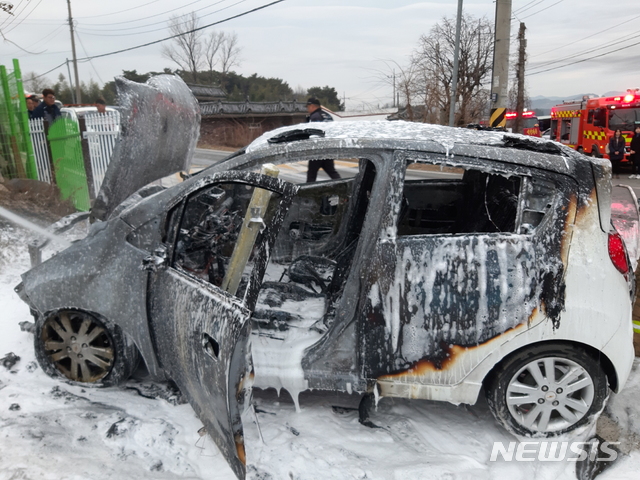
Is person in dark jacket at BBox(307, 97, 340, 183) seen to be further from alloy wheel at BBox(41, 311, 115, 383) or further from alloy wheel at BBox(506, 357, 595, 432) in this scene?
alloy wheel at BBox(506, 357, 595, 432)

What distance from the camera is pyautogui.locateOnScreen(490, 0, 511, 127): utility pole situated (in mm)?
10758

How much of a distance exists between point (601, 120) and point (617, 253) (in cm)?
1642

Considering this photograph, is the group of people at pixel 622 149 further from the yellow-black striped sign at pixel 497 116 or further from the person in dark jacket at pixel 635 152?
the yellow-black striped sign at pixel 497 116

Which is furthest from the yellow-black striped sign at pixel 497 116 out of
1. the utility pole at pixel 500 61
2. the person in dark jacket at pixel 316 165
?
the person in dark jacket at pixel 316 165

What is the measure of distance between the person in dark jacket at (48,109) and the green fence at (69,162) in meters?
0.22

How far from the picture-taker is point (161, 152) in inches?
159

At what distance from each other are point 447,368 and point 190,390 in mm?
1387

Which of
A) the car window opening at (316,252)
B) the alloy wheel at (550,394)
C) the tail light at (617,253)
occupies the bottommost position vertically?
the alloy wheel at (550,394)

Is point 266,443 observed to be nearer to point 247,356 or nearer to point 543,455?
point 247,356

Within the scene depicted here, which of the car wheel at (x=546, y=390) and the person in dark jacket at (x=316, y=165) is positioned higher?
the person in dark jacket at (x=316, y=165)

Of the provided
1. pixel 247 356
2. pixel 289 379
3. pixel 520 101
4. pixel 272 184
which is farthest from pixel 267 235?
pixel 520 101

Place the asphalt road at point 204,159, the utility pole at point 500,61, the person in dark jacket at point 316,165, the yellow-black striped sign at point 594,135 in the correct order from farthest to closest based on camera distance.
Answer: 1. the asphalt road at point 204,159
2. the yellow-black striped sign at point 594,135
3. the utility pole at point 500,61
4. the person in dark jacket at point 316,165

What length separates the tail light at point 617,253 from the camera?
2592 mm

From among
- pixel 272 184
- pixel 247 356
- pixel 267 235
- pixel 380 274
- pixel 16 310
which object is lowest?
pixel 16 310
